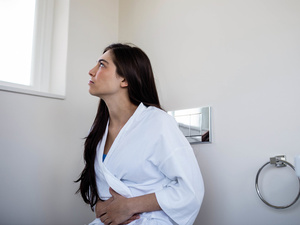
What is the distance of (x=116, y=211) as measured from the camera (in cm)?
104

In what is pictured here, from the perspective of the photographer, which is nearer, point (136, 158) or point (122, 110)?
point (136, 158)

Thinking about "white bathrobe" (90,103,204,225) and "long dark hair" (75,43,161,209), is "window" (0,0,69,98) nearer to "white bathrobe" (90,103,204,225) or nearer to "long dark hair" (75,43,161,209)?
"long dark hair" (75,43,161,209)

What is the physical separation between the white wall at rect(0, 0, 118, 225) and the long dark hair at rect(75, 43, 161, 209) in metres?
0.26

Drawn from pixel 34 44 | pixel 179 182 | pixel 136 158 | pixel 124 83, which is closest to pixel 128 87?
pixel 124 83

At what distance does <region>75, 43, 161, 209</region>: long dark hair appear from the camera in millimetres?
1246

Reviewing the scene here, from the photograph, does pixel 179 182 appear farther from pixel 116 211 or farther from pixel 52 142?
pixel 52 142

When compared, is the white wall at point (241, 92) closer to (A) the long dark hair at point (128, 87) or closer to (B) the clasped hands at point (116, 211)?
(A) the long dark hair at point (128, 87)

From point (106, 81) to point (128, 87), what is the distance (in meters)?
0.10

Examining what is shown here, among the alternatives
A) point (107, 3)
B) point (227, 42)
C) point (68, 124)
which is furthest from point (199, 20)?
point (68, 124)

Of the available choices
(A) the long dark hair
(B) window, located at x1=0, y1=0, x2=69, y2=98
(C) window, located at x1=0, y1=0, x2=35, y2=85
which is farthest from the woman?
(C) window, located at x1=0, y1=0, x2=35, y2=85

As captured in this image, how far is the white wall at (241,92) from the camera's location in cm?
109

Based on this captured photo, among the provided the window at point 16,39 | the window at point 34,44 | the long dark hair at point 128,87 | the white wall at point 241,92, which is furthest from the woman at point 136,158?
the window at point 16,39

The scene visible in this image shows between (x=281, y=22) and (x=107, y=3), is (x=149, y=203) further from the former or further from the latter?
(x=107, y=3)

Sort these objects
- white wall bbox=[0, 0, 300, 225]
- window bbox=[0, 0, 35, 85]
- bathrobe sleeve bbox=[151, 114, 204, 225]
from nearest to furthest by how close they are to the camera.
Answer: bathrobe sleeve bbox=[151, 114, 204, 225] < white wall bbox=[0, 0, 300, 225] < window bbox=[0, 0, 35, 85]
